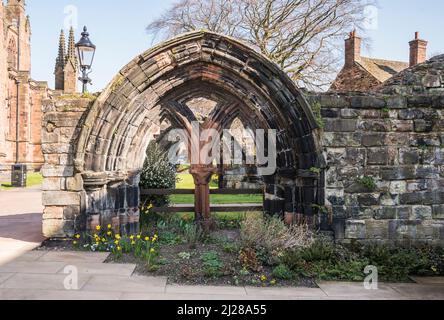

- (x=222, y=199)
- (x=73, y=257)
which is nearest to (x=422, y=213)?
(x=73, y=257)

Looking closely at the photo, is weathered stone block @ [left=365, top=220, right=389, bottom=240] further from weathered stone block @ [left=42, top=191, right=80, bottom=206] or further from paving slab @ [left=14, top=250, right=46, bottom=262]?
paving slab @ [left=14, top=250, right=46, bottom=262]

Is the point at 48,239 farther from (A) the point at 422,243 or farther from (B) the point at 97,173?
(A) the point at 422,243

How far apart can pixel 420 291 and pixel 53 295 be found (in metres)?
4.18

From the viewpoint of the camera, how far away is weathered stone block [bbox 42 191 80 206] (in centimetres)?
583

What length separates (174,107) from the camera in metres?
6.89

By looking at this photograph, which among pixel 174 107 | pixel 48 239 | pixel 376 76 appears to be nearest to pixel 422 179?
pixel 174 107

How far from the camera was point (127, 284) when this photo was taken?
423 centimetres

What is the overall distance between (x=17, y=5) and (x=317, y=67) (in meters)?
29.0

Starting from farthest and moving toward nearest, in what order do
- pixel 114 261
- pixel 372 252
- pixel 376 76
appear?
pixel 376 76, pixel 372 252, pixel 114 261

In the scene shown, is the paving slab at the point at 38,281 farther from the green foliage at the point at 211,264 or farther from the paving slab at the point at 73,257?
the green foliage at the point at 211,264

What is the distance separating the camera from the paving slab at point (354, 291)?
4.18m

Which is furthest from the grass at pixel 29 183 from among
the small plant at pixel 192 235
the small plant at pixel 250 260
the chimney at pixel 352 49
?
the chimney at pixel 352 49

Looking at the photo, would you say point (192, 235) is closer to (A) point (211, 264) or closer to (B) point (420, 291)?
(A) point (211, 264)
